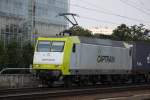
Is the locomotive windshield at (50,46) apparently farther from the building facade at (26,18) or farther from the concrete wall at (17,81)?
the building facade at (26,18)

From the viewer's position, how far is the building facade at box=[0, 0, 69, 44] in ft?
226

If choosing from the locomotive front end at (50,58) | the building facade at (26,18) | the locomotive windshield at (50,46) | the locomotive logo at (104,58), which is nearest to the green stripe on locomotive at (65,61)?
the locomotive front end at (50,58)

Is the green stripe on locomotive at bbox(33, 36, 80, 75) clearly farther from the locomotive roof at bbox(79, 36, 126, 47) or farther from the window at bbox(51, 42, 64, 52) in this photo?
the locomotive roof at bbox(79, 36, 126, 47)

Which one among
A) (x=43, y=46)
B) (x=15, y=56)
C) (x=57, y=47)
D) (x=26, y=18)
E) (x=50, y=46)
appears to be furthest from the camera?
(x=26, y=18)

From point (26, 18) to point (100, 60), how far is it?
43453mm

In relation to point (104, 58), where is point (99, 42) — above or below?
above

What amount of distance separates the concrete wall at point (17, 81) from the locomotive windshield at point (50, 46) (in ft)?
6.32

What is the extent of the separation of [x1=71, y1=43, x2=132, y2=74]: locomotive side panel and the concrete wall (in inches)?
113

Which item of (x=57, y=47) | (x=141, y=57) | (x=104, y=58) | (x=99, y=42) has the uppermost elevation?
(x=99, y=42)

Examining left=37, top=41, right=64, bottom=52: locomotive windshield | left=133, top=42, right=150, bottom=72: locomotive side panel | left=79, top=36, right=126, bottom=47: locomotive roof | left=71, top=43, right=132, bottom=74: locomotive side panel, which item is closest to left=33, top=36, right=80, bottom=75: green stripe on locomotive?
left=37, top=41, right=64, bottom=52: locomotive windshield

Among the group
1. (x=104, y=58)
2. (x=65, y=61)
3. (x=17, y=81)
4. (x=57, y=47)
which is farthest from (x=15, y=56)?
(x=65, y=61)

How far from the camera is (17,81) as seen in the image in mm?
28391

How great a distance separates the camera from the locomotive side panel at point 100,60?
2784cm

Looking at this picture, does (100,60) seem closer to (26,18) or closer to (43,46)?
(43,46)
